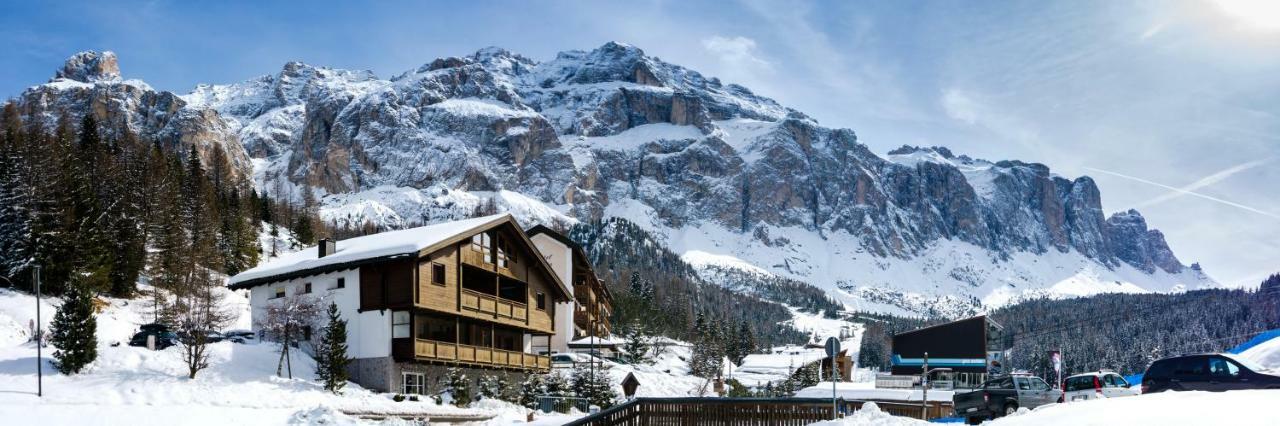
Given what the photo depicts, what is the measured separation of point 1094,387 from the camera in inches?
1292

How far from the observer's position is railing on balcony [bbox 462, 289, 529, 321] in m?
47.1

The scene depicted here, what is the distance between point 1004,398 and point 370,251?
28.2m

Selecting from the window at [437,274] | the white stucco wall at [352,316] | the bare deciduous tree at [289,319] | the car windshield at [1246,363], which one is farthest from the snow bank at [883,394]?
the car windshield at [1246,363]

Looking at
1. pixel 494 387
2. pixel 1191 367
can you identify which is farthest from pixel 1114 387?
pixel 494 387

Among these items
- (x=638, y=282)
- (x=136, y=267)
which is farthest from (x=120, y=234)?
(x=638, y=282)

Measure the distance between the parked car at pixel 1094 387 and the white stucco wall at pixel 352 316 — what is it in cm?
2827

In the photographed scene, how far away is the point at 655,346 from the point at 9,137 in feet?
202

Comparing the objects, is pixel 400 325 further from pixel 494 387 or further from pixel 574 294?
pixel 574 294

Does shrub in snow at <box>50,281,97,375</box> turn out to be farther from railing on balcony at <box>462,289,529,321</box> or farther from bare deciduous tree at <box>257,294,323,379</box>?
railing on balcony at <box>462,289,529,321</box>

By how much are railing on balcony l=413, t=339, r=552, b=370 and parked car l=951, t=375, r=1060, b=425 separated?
2357 cm

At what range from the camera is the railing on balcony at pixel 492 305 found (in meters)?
47.1

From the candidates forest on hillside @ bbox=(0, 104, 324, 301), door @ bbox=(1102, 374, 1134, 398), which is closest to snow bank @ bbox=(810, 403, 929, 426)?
door @ bbox=(1102, 374, 1134, 398)

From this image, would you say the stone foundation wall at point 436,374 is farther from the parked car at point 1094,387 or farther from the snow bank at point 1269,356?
the snow bank at point 1269,356

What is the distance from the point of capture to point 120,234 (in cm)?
6706
